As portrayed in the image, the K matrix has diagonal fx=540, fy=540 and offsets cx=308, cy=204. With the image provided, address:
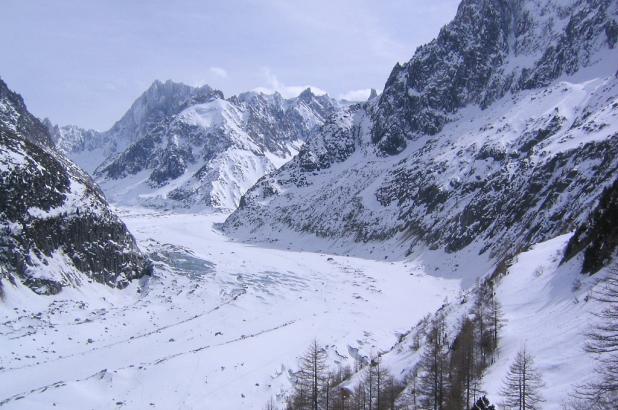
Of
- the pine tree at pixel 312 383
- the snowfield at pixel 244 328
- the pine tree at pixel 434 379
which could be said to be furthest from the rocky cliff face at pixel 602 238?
the pine tree at pixel 312 383

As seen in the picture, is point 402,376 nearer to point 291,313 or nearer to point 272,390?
point 272,390

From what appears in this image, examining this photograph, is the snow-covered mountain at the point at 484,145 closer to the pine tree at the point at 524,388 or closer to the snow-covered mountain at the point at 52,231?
the pine tree at the point at 524,388

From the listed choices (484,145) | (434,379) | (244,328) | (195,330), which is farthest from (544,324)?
(484,145)

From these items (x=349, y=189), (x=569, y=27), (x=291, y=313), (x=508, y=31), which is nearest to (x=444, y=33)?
(x=508, y=31)

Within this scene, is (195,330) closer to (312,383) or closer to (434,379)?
(312,383)

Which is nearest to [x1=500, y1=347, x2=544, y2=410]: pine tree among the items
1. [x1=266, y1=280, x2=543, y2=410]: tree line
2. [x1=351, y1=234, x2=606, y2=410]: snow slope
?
[x1=266, y1=280, x2=543, y2=410]: tree line

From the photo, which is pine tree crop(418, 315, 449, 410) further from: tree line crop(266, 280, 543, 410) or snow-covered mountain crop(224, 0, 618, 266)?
snow-covered mountain crop(224, 0, 618, 266)
